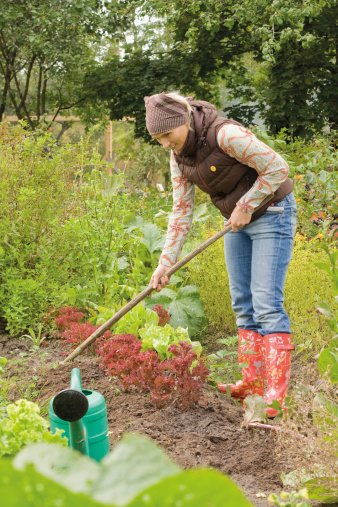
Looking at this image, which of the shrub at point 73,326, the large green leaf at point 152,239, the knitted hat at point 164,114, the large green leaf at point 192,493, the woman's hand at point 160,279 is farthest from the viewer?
the large green leaf at point 152,239

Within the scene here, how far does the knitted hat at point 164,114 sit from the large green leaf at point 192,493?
9.01 ft

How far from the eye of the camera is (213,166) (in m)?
3.38

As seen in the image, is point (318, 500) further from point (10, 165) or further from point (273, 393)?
point (10, 165)

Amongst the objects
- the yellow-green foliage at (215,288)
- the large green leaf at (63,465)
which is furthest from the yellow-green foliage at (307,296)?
the large green leaf at (63,465)

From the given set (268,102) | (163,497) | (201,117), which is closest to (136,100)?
(268,102)

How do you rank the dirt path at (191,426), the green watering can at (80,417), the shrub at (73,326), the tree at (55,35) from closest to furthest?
the green watering can at (80,417) < the dirt path at (191,426) < the shrub at (73,326) < the tree at (55,35)

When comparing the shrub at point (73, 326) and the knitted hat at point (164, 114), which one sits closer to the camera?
the knitted hat at point (164, 114)

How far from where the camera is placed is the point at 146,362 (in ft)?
Answer: 11.7

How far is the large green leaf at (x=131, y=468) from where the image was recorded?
0.64 metres

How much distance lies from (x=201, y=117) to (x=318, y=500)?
5.67ft

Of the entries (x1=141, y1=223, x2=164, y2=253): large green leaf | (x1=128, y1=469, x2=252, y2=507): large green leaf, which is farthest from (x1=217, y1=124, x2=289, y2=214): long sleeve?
(x1=128, y1=469, x2=252, y2=507): large green leaf

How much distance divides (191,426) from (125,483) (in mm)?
2767

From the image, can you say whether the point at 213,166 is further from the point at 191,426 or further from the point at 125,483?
the point at 125,483

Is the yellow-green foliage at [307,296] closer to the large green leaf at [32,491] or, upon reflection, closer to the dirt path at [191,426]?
the dirt path at [191,426]
